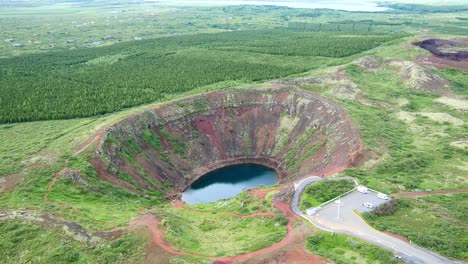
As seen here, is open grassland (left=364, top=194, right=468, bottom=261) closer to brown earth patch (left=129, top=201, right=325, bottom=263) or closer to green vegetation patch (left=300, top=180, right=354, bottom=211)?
green vegetation patch (left=300, top=180, right=354, bottom=211)

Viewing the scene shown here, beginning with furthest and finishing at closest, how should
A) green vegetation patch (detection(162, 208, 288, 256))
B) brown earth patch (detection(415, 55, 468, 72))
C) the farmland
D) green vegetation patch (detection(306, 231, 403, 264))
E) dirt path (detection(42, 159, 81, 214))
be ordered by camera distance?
brown earth patch (detection(415, 55, 468, 72))
dirt path (detection(42, 159, 81, 214))
the farmland
green vegetation patch (detection(162, 208, 288, 256))
green vegetation patch (detection(306, 231, 403, 264))

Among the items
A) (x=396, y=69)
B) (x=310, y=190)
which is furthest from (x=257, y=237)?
(x=396, y=69)

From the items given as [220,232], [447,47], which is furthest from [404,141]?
[447,47]

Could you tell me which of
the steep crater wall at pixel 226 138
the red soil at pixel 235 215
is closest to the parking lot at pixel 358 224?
the red soil at pixel 235 215

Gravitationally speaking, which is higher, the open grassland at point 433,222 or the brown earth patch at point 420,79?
the brown earth patch at point 420,79

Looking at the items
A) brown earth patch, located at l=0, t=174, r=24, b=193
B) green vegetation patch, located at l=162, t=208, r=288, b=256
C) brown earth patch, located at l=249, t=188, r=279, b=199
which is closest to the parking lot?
green vegetation patch, located at l=162, t=208, r=288, b=256

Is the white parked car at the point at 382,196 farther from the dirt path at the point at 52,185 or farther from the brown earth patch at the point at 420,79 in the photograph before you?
the brown earth patch at the point at 420,79

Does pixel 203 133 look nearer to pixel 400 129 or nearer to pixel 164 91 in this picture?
pixel 164 91
